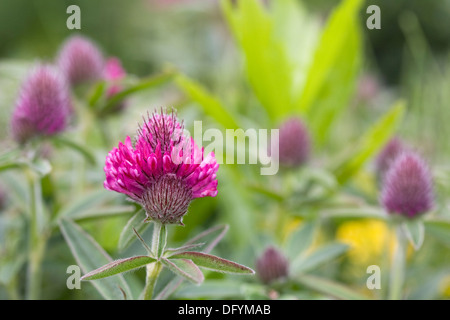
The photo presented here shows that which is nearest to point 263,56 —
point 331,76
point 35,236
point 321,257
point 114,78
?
point 331,76

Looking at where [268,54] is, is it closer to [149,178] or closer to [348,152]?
[348,152]

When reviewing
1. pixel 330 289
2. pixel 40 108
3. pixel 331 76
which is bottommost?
pixel 330 289

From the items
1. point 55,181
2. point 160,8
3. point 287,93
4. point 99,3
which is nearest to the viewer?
point 55,181

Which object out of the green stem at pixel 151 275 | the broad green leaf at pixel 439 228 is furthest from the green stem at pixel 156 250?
the broad green leaf at pixel 439 228

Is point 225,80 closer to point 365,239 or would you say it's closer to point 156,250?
point 365,239

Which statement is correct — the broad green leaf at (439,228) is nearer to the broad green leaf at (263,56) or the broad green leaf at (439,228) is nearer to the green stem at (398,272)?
the green stem at (398,272)

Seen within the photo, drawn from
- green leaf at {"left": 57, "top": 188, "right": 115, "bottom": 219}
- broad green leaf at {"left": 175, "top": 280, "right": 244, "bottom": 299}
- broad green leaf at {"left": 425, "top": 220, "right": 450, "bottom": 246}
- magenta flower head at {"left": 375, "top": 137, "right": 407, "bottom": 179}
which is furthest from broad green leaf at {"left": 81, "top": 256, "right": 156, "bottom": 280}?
magenta flower head at {"left": 375, "top": 137, "right": 407, "bottom": 179}
